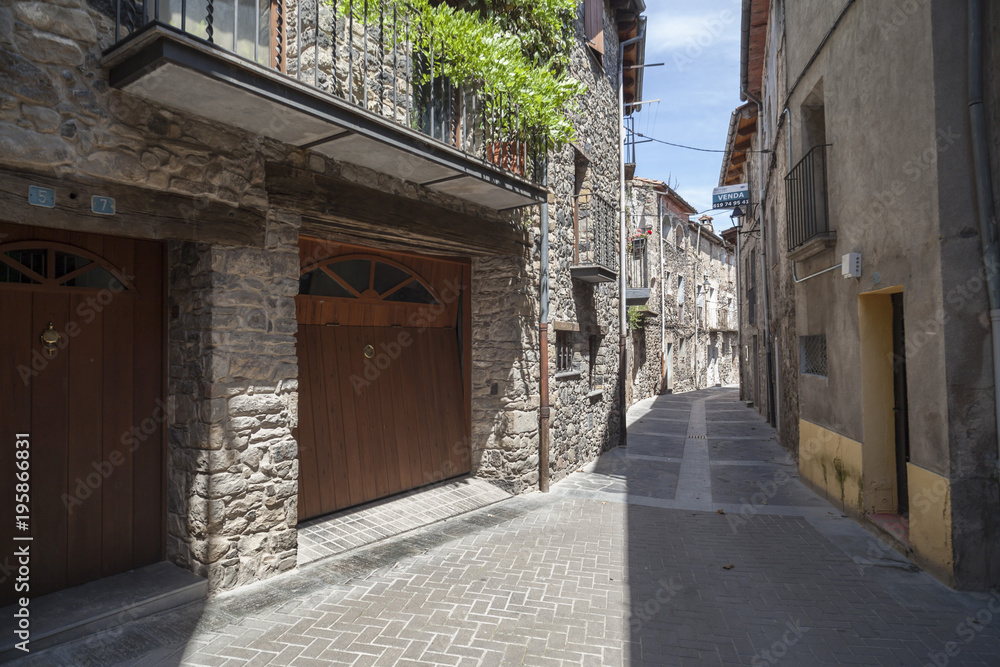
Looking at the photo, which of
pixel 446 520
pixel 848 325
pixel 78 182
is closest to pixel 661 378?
pixel 848 325

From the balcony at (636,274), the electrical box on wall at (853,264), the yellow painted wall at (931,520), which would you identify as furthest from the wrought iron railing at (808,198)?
the balcony at (636,274)

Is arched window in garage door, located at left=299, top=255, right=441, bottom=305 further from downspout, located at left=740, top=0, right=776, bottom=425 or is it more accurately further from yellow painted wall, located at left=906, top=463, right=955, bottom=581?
downspout, located at left=740, top=0, right=776, bottom=425

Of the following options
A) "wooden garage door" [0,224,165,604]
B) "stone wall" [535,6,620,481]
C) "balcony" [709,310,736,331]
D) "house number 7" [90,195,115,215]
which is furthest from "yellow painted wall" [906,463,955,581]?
"balcony" [709,310,736,331]

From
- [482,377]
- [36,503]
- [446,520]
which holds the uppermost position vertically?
[482,377]

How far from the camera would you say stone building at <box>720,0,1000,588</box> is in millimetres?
4414

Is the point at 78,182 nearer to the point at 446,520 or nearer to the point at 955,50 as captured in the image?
the point at 446,520

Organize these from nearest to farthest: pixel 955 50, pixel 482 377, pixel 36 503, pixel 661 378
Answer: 1. pixel 36 503
2. pixel 955 50
3. pixel 482 377
4. pixel 661 378

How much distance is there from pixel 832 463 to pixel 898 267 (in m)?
2.79

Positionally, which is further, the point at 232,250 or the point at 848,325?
the point at 848,325

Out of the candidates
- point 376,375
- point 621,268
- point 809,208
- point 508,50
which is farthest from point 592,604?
point 621,268

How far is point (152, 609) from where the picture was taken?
377cm

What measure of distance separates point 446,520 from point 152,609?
2.90 m

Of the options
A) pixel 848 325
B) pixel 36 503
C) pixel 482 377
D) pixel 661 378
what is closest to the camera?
pixel 36 503

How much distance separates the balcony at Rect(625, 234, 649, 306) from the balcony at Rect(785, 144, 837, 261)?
507 cm
